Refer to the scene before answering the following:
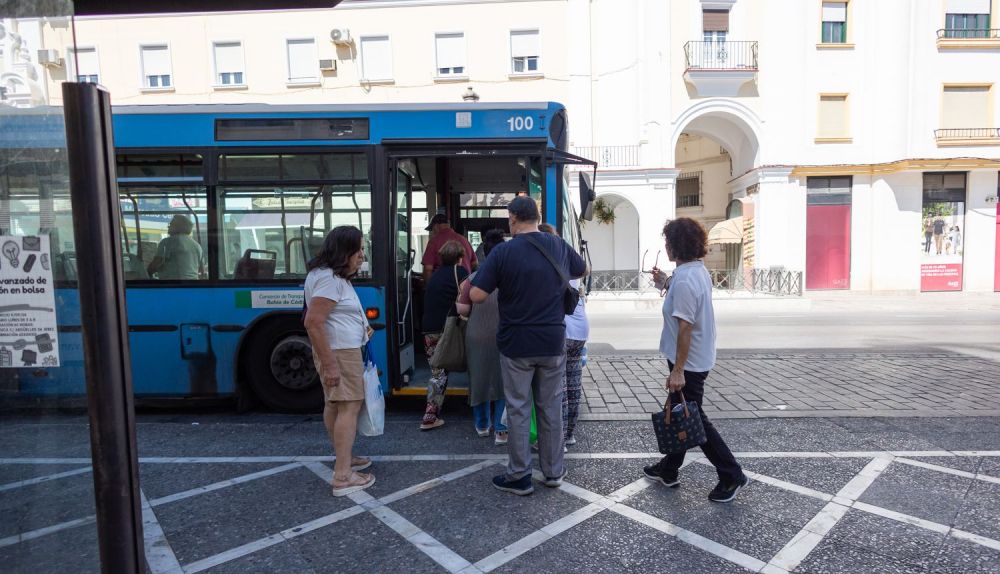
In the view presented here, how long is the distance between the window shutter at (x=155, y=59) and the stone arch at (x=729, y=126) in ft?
62.9

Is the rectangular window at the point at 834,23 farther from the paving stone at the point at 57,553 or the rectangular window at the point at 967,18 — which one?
the paving stone at the point at 57,553

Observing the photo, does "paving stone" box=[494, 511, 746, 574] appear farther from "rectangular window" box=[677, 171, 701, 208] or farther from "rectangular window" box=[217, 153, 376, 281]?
"rectangular window" box=[677, 171, 701, 208]

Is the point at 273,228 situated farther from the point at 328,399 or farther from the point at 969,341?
the point at 969,341

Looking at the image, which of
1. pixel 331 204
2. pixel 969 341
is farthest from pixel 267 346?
pixel 969 341

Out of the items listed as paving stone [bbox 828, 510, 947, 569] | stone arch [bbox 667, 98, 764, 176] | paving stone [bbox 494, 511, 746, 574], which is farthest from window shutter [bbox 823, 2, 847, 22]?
paving stone [bbox 494, 511, 746, 574]

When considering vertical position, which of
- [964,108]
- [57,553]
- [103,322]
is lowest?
[57,553]

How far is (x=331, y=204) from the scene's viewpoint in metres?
5.36

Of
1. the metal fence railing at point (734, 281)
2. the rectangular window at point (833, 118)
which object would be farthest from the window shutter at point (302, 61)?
the rectangular window at point (833, 118)

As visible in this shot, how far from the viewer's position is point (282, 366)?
18.0 feet

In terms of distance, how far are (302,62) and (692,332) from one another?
70.4 ft

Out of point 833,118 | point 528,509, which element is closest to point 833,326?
point 528,509

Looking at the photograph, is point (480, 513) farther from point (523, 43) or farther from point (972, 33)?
point (972, 33)

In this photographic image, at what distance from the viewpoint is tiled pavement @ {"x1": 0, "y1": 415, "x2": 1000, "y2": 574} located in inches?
110

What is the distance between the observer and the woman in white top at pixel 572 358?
14.0 ft
